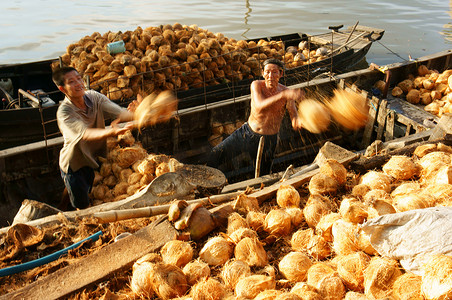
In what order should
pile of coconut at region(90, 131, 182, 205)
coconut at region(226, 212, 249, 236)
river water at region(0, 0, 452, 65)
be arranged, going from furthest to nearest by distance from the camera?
river water at region(0, 0, 452, 65), pile of coconut at region(90, 131, 182, 205), coconut at region(226, 212, 249, 236)

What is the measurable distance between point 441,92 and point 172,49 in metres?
5.92

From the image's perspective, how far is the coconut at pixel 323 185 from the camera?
3.69 meters

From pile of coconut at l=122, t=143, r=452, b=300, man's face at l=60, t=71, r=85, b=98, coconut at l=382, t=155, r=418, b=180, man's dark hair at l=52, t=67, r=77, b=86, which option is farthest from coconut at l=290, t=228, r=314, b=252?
man's dark hair at l=52, t=67, r=77, b=86

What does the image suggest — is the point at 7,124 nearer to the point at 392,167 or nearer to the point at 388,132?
the point at 392,167

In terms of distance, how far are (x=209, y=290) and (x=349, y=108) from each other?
521 cm

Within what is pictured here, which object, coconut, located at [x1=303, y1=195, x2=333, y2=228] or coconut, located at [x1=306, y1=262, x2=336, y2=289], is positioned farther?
coconut, located at [x1=303, y1=195, x2=333, y2=228]

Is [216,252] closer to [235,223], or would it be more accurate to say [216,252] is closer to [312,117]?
[235,223]

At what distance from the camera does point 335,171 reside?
3826mm

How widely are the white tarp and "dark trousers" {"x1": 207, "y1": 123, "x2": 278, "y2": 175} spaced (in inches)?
133

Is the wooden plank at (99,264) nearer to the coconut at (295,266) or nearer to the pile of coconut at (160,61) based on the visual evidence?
the coconut at (295,266)

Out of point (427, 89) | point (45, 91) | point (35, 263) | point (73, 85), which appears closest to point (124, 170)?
point (73, 85)

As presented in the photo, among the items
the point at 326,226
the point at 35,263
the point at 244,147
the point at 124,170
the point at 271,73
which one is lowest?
the point at 124,170

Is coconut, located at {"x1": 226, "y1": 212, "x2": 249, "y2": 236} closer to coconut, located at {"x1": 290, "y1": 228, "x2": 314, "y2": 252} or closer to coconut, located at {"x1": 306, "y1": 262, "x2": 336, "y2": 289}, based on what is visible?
coconut, located at {"x1": 290, "y1": 228, "x2": 314, "y2": 252}

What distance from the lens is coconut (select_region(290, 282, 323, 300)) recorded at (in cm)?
238
